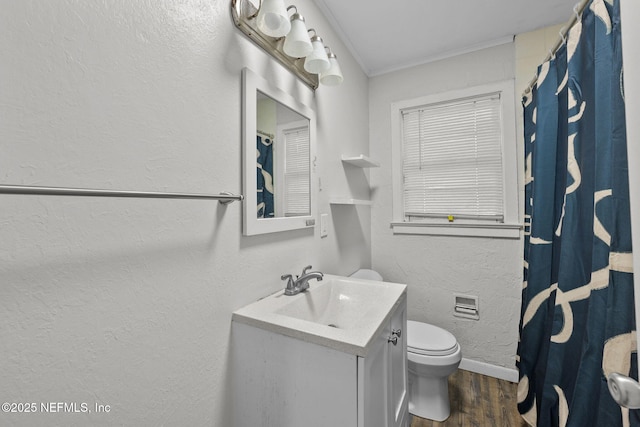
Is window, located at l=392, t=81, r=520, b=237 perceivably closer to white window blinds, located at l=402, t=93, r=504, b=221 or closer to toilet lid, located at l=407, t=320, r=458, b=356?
white window blinds, located at l=402, t=93, r=504, b=221

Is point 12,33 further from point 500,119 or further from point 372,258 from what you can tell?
point 500,119

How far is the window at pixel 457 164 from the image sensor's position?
1929 mm

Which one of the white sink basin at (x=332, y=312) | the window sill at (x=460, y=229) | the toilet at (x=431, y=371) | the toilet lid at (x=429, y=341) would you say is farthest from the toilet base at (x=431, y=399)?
the window sill at (x=460, y=229)

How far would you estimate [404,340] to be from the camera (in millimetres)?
1333

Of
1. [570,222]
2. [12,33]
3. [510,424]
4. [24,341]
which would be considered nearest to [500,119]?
[570,222]

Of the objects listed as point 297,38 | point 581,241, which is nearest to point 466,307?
point 581,241

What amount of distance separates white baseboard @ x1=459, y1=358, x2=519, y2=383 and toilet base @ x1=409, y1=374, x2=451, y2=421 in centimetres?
51

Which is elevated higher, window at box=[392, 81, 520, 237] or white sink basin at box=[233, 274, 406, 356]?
window at box=[392, 81, 520, 237]

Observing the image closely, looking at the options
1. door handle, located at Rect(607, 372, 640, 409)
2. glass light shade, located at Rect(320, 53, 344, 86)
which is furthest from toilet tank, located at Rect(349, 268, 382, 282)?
door handle, located at Rect(607, 372, 640, 409)

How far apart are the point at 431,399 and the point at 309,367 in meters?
1.21

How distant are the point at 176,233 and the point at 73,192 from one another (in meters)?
0.32

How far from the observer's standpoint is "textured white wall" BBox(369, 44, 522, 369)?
1.92 m

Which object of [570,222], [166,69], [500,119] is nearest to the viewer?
[166,69]

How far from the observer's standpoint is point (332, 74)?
4.45ft
